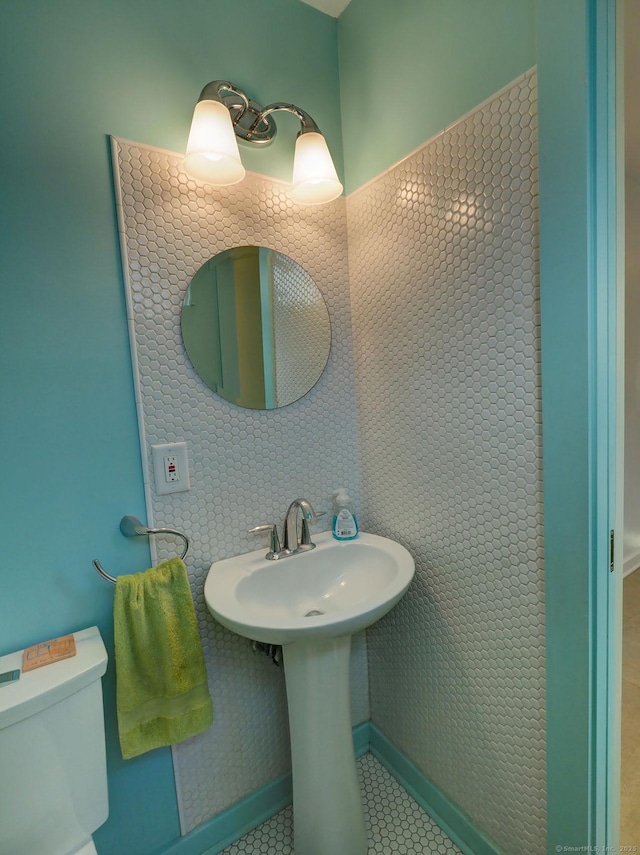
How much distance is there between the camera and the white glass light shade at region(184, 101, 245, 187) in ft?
3.16

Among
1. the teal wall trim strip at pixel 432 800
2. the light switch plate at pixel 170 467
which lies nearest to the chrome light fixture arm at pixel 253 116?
the light switch plate at pixel 170 467

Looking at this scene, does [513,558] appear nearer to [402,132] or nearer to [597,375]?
[597,375]

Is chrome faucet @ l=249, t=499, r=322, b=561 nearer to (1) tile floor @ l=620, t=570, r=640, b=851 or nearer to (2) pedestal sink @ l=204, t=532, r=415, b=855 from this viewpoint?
(2) pedestal sink @ l=204, t=532, r=415, b=855

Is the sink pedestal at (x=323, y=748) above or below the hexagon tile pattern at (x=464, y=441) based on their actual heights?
below

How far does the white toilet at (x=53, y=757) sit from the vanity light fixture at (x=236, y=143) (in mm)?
1198

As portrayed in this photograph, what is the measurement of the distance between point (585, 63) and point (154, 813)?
202 centimetres

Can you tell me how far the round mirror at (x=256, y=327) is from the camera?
1.14 m

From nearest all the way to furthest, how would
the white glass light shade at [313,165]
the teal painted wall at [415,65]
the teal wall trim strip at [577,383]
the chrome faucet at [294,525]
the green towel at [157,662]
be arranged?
the teal wall trim strip at [577,383] < the teal painted wall at [415,65] < the green towel at [157,662] < the white glass light shade at [313,165] < the chrome faucet at [294,525]

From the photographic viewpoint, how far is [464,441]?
42.0 inches

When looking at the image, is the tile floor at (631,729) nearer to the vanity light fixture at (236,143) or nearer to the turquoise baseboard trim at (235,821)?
the turquoise baseboard trim at (235,821)

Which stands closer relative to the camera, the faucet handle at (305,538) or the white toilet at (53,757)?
the white toilet at (53,757)

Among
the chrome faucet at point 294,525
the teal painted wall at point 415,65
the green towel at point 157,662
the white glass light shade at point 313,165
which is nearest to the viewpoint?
the teal painted wall at point 415,65

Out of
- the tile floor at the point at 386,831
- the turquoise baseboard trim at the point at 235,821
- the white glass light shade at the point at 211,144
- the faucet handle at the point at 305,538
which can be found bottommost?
the tile floor at the point at 386,831

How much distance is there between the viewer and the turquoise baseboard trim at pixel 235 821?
45.8 inches
